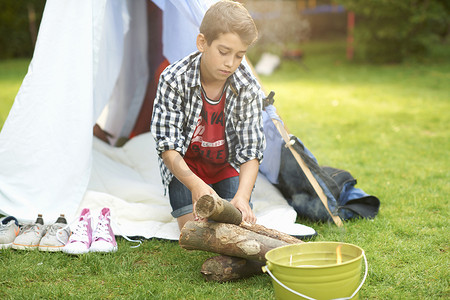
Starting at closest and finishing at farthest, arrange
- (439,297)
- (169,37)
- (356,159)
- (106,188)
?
(439,297) < (106,188) < (169,37) < (356,159)

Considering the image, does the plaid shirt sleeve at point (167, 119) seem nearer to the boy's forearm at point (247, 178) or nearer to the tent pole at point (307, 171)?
the boy's forearm at point (247, 178)

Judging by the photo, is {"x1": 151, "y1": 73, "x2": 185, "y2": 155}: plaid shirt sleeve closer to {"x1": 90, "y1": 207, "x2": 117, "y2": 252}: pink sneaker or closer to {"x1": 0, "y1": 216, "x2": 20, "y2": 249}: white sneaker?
{"x1": 90, "y1": 207, "x2": 117, "y2": 252}: pink sneaker

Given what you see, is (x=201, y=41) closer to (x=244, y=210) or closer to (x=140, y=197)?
(x=244, y=210)

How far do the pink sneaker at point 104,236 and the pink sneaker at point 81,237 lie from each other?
0.10ft

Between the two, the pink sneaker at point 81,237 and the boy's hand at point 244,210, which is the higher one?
the boy's hand at point 244,210

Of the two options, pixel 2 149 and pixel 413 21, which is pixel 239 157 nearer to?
pixel 2 149

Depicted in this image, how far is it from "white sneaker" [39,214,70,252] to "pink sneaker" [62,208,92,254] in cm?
3

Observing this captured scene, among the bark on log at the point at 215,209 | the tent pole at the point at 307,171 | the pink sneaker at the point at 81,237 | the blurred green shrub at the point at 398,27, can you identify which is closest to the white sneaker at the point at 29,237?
the pink sneaker at the point at 81,237

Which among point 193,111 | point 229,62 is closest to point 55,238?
point 193,111

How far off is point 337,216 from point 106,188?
54.5 inches

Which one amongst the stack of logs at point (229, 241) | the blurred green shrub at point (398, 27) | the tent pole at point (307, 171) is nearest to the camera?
the stack of logs at point (229, 241)

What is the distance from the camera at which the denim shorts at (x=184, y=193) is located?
7.98 ft

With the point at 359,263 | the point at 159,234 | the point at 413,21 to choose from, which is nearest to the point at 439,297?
the point at 359,263

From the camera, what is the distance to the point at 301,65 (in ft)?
31.7
